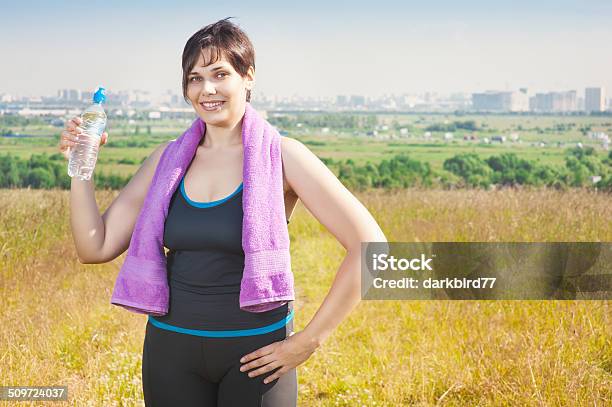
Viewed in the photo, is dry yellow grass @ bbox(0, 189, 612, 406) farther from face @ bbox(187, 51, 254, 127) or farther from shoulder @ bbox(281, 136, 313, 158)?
face @ bbox(187, 51, 254, 127)

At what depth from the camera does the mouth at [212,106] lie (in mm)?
2141

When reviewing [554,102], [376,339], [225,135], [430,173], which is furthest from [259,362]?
[554,102]

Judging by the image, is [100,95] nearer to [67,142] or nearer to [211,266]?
[67,142]

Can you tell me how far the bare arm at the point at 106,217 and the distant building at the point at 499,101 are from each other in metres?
51.6

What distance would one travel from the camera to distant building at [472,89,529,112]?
51850mm

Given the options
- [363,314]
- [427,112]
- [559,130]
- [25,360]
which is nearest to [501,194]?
[363,314]

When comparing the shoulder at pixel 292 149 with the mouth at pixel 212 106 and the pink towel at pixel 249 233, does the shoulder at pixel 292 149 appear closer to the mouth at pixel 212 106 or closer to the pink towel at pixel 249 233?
the pink towel at pixel 249 233

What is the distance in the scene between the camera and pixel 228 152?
2240 mm

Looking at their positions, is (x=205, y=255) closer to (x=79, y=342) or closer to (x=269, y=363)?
(x=269, y=363)

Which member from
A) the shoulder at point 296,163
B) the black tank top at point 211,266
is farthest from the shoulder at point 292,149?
the black tank top at point 211,266

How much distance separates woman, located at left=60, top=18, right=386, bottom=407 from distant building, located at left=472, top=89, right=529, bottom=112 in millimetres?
51700

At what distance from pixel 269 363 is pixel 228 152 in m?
0.65

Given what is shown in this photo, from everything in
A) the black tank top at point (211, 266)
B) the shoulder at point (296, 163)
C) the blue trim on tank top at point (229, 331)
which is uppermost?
the shoulder at point (296, 163)

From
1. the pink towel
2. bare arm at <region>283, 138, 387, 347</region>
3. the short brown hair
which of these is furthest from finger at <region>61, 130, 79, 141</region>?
bare arm at <region>283, 138, 387, 347</region>
